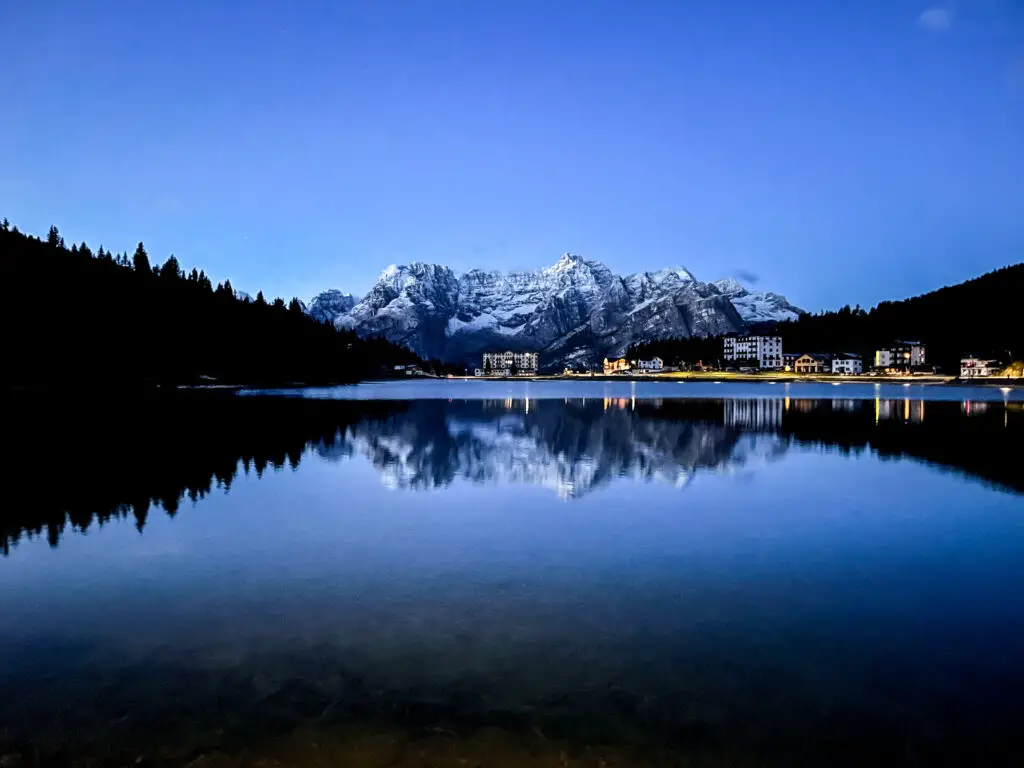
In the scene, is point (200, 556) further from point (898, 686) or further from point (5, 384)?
→ point (5, 384)

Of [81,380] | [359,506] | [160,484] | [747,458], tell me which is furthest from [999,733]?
[81,380]

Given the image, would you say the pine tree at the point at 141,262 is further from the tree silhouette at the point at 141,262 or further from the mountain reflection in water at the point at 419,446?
the mountain reflection in water at the point at 419,446

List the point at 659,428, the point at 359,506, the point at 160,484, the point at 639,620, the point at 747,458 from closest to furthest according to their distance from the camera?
the point at 639,620
the point at 359,506
the point at 160,484
the point at 747,458
the point at 659,428

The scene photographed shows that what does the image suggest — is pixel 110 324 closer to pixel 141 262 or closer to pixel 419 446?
pixel 141 262

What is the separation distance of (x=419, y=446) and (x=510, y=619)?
119 feet

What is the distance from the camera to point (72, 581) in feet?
58.3

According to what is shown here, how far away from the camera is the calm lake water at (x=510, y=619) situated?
10.0 m

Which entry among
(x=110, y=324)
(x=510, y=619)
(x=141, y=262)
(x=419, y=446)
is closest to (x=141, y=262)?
(x=141, y=262)

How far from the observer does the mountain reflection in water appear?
3166 cm

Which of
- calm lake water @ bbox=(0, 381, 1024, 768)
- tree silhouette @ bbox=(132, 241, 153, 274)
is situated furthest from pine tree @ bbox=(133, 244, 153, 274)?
calm lake water @ bbox=(0, 381, 1024, 768)

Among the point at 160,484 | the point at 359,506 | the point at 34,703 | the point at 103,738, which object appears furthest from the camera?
the point at 160,484

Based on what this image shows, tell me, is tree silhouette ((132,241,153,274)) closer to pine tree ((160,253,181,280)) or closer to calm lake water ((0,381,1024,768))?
pine tree ((160,253,181,280))

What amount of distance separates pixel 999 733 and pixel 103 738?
12411 mm

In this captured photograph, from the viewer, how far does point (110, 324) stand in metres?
129
